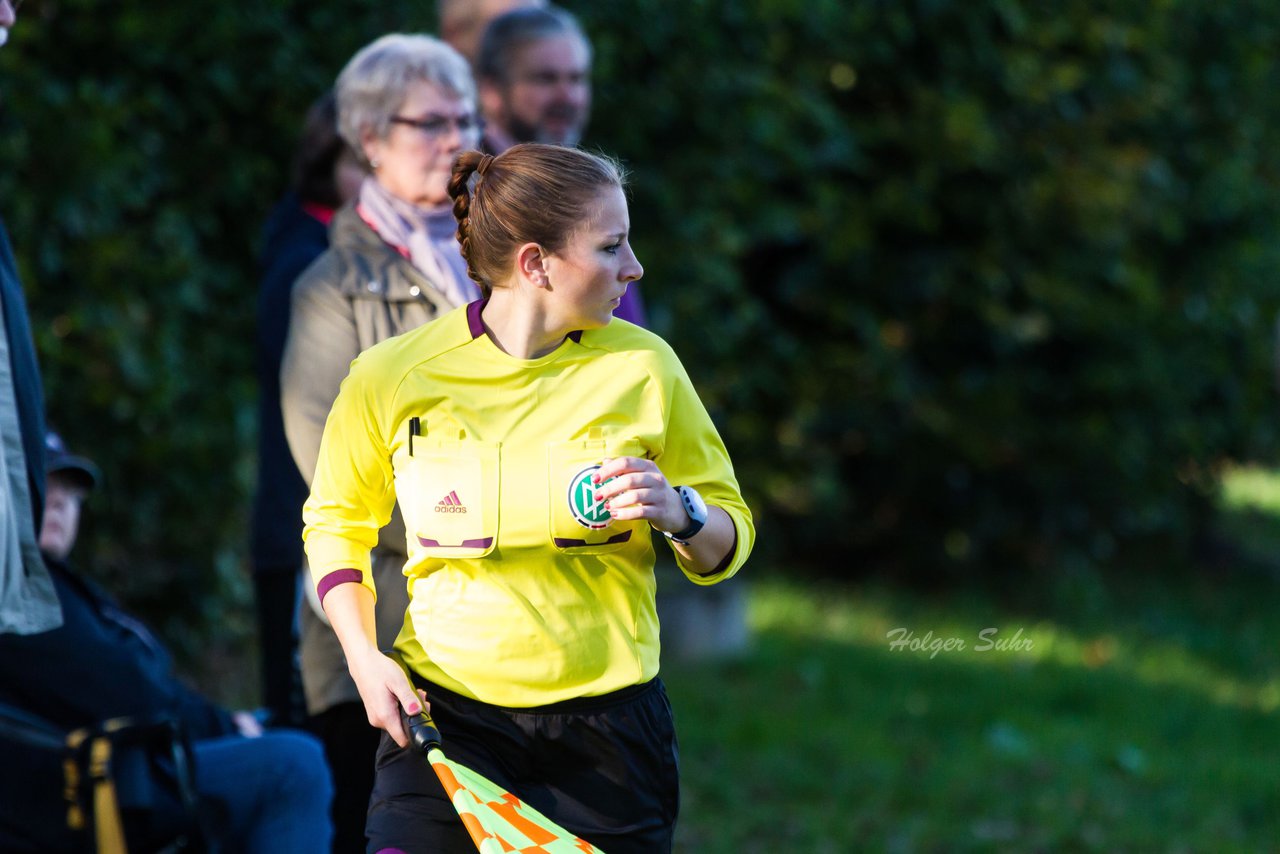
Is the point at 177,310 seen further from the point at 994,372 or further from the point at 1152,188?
the point at 1152,188

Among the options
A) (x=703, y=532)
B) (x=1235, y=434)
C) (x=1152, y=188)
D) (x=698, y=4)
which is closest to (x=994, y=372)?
(x=1152, y=188)

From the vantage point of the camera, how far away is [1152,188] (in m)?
8.32

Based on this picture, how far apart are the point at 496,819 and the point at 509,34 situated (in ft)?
7.50

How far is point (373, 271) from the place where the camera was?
296 cm

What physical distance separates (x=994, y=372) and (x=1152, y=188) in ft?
4.34

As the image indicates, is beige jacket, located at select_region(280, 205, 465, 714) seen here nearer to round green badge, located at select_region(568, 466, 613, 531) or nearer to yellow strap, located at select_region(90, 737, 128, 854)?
yellow strap, located at select_region(90, 737, 128, 854)

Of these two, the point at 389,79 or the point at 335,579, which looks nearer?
the point at 335,579

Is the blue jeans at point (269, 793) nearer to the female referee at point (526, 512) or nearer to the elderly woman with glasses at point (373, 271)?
the elderly woman with glasses at point (373, 271)

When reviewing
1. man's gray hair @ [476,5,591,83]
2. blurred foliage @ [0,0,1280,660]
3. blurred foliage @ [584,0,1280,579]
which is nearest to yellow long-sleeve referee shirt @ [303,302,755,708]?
man's gray hair @ [476,5,591,83]

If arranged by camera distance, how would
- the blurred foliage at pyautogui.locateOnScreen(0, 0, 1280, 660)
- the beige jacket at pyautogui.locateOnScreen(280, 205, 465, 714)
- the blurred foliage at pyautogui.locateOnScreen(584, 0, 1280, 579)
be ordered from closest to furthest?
the beige jacket at pyautogui.locateOnScreen(280, 205, 465, 714) → the blurred foliage at pyautogui.locateOnScreen(0, 0, 1280, 660) → the blurred foliage at pyautogui.locateOnScreen(584, 0, 1280, 579)

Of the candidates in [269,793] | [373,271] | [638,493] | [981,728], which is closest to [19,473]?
[373,271]

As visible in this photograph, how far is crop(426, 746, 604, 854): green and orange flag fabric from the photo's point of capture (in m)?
2.14

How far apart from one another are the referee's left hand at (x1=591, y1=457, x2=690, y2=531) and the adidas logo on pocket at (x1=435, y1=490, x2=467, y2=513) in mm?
204

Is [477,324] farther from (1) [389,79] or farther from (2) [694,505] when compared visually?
(1) [389,79]
